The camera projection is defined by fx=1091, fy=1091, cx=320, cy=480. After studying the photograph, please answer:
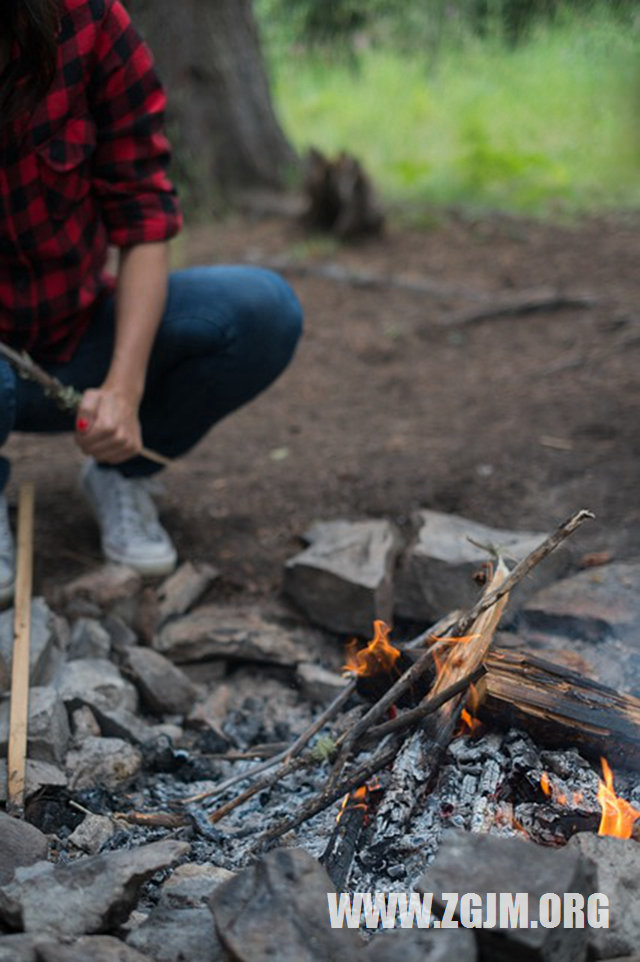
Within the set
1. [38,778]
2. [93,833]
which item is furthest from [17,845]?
[38,778]

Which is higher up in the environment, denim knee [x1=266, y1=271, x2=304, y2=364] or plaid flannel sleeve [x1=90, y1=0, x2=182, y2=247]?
plaid flannel sleeve [x1=90, y1=0, x2=182, y2=247]

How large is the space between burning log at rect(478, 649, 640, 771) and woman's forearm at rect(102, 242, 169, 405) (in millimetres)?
1026

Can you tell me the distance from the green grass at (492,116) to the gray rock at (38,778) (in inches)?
139

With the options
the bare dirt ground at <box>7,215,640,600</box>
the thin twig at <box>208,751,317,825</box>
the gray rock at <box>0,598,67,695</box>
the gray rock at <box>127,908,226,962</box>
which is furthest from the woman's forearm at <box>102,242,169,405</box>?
the gray rock at <box>127,908,226,962</box>

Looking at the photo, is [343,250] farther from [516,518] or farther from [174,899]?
[174,899]

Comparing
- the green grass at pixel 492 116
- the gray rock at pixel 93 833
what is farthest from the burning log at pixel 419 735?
the green grass at pixel 492 116

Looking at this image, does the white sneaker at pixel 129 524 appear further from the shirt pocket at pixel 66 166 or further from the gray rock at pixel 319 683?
the shirt pocket at pixel 66 166

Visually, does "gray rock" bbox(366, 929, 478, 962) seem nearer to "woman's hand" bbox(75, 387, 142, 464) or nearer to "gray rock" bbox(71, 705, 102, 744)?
"gray rock" bbox(71, 705, 102, 744)

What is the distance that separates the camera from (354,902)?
1.70m

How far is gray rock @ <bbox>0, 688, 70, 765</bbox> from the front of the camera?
213 centimetres

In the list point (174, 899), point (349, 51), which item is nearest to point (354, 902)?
point (174, 899)

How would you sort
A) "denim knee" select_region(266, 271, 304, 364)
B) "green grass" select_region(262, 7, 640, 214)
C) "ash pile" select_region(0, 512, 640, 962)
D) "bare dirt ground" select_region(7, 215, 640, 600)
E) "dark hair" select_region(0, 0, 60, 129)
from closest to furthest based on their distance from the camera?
"ash pile" select_region(0, 512, 640, 962)
"dark hair" select_region(0, 0, 60, 129)
"denim knee" select_region(266, 271, 304, 364)
"bare dirt ground" select_region(7, 215, 640, 600)
"green grass" select_region(262, 7, 640, 214)

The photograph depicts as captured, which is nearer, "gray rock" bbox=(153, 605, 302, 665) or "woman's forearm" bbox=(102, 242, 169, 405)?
"woman's forearm" bbox=(102, 242, 169, 405)

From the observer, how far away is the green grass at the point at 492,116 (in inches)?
225
